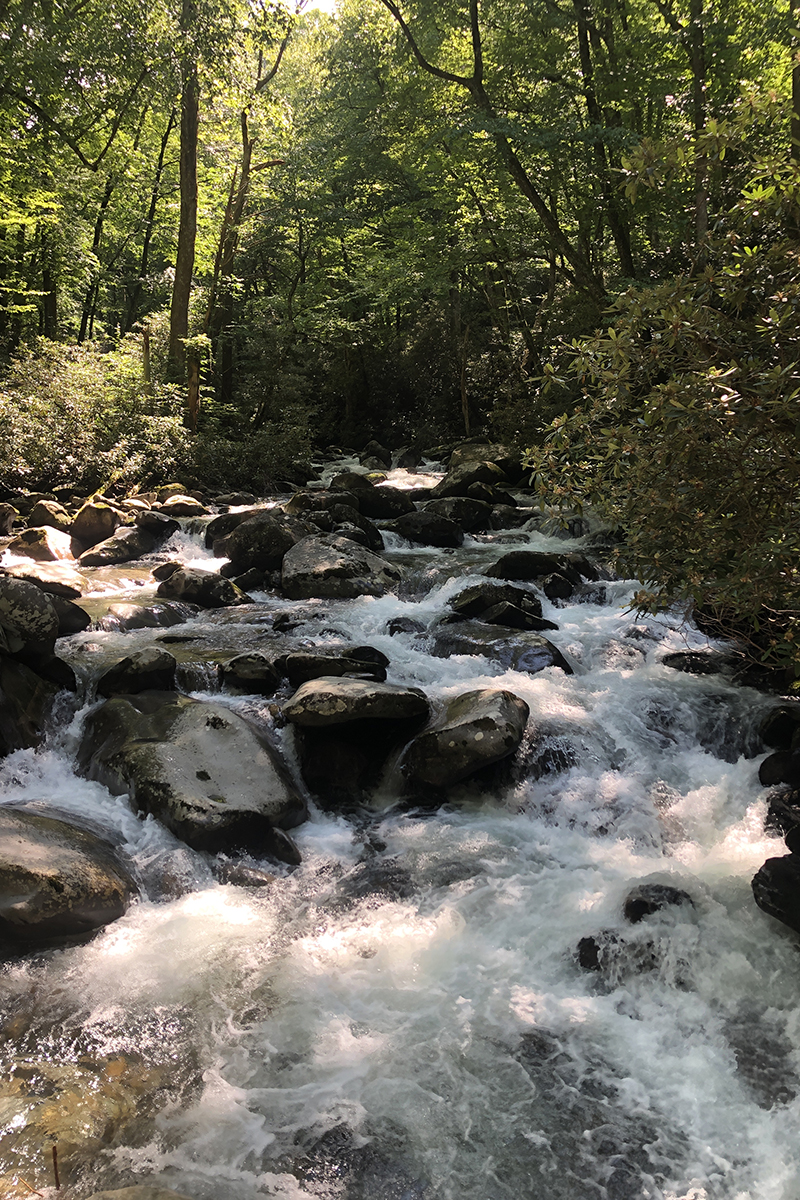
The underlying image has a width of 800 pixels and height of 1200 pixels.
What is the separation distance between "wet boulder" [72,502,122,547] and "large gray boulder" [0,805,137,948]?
765 cm

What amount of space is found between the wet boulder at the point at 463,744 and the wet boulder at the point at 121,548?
6.97 m

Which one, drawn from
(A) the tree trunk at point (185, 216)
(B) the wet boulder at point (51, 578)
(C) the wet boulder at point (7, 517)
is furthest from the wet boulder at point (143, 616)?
(A) the tree trunk at point (185, 216)

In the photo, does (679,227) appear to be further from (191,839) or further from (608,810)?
(191,839)

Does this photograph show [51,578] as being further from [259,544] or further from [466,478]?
[466,478]

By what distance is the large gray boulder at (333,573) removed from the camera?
31.9 ft

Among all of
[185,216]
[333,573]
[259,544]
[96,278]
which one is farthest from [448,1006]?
[96,278]

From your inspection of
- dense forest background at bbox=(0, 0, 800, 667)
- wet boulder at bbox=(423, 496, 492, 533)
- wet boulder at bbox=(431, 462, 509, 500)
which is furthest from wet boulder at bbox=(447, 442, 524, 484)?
wet boulder at bbox=(423, 496, 492, 533)

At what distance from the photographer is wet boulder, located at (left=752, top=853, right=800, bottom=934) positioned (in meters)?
4.01

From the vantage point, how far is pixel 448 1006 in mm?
3762

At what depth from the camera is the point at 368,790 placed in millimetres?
5953

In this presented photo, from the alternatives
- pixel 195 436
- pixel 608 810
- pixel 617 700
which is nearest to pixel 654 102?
pixel 195 436

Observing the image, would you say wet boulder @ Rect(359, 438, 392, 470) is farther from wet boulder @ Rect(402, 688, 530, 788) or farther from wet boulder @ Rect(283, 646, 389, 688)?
wet boulder @ Rect(402, 688, 530, 788)

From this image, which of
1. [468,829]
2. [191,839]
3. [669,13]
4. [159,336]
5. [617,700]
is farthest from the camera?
[159,336]

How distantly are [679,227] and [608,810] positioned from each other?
11.0 meters
